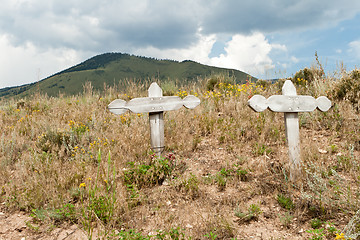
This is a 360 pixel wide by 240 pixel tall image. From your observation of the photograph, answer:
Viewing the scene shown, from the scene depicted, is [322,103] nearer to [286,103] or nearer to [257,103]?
[286,103]

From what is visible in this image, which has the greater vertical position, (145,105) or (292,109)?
(145,105)

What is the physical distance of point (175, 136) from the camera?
565 centimetres

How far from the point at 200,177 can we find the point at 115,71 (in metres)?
155

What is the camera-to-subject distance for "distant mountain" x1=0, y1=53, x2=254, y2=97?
120675 mm

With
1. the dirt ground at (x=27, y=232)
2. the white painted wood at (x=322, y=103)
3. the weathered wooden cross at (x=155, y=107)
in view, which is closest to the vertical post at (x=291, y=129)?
the white painted wood at (x=322, y=103)

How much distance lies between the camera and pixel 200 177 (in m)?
4.11

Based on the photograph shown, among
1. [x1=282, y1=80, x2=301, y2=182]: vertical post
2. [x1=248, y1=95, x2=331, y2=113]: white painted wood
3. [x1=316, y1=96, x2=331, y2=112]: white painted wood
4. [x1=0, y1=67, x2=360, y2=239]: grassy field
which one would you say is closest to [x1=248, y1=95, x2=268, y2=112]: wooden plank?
[x1=248, y1=95, x2=331, y2=113]: white painted wood

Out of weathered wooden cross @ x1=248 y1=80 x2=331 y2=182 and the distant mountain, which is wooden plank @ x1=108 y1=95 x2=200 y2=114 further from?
the distant mountain

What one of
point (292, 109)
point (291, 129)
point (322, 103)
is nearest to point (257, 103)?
point (292, 109)

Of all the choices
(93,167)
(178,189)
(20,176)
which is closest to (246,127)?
(178,189)

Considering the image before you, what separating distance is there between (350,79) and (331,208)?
Answer: 4.38 metres

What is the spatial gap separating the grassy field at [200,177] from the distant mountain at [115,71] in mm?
106543

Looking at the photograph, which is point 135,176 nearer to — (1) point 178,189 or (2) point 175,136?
(1) point 178,189

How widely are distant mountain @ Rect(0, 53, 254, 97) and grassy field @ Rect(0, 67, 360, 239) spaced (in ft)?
350
